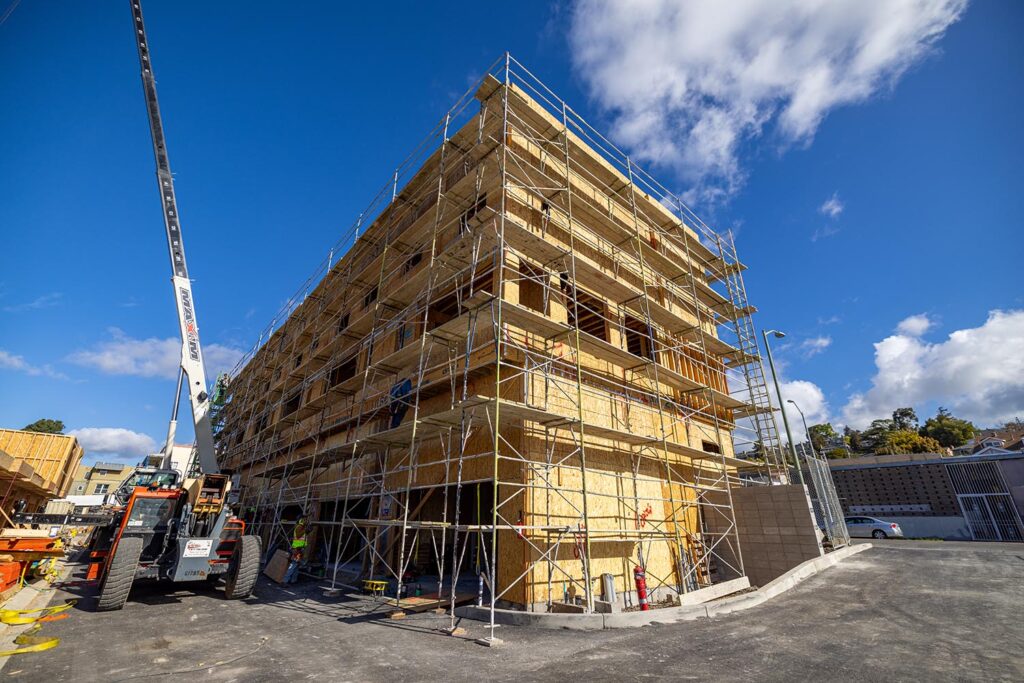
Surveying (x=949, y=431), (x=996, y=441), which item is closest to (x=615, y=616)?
(x=996, y=441)

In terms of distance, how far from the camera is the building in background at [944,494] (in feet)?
76.0

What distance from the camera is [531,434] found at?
9805mm

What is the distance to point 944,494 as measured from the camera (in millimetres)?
26641

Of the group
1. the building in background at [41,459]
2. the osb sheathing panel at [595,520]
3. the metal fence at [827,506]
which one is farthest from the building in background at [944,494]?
the building in background at [41,459]

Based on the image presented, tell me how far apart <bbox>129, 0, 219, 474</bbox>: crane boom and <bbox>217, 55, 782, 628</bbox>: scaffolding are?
3.64 metres

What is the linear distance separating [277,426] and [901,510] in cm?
3833

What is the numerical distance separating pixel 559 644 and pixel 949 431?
71288 millimetres

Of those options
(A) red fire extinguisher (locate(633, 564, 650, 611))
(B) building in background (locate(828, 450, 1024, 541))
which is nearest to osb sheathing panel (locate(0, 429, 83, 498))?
(A) red fire extinguisher (locate(633, 564, 650, 611))

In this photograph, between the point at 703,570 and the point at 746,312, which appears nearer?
the point at 703,570

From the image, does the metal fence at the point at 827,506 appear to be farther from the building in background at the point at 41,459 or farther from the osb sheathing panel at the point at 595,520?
the building in background at the point at 41,459

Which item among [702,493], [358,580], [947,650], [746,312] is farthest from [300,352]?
[947,650]

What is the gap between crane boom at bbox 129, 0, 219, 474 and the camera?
14922mm

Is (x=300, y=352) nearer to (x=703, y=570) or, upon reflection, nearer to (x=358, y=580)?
(x=358, y=580)

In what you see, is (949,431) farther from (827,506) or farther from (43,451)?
(43,451)
